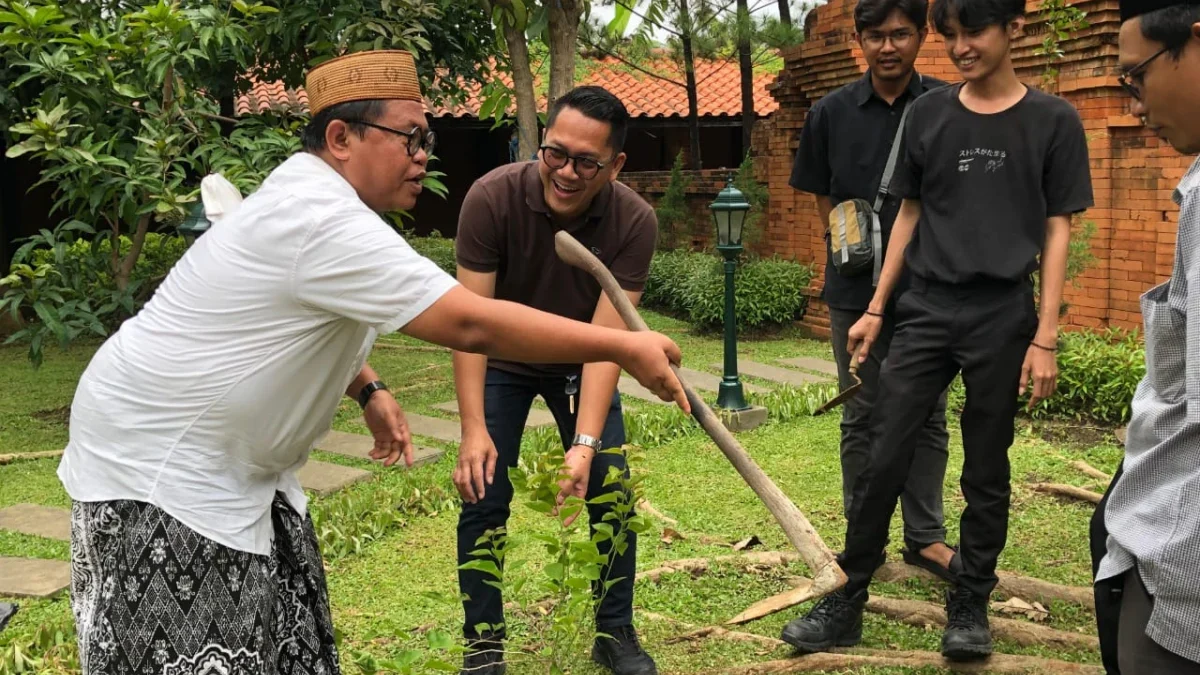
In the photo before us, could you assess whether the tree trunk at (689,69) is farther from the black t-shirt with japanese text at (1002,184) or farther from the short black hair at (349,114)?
the short black hair at (349,114)

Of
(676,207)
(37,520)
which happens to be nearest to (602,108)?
(37,520)

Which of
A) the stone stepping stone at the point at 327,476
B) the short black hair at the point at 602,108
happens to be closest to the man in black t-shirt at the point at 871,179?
the short black hair at the point at 602,108

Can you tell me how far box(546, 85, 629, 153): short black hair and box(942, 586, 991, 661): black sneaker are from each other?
5.57 ft

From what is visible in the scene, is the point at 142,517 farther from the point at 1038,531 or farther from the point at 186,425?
the point at 1038,531

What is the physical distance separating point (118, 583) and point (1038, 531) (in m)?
3.84

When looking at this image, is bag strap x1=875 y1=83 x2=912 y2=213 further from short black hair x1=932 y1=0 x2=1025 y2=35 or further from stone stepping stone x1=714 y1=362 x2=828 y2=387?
stone stepping stone x1=714 y1=362 x2=828 y2=387

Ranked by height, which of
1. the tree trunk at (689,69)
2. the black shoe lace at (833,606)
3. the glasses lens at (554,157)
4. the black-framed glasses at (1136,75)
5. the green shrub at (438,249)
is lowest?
the black shoe lace at (833,606)

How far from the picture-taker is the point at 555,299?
3.26 m

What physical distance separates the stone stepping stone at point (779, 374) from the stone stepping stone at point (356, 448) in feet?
10.1

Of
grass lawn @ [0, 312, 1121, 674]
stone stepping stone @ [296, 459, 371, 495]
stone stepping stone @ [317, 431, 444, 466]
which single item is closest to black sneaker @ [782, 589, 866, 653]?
grass lawn @ [0, 312, 1121, 674]

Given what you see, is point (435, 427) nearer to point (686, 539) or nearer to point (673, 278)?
point (686, 539)

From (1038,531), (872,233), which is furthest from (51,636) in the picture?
(1038,531)

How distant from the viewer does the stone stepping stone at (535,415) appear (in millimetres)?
6935

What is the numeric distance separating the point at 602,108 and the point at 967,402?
1429 mm
